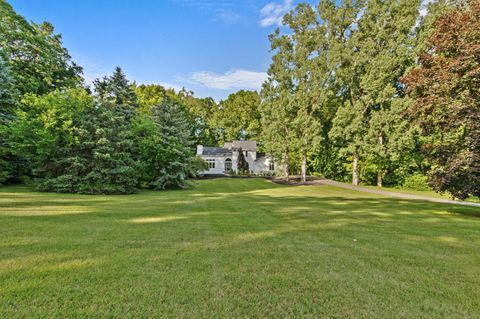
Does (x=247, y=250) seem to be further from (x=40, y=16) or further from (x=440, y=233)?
(x=40, y=16)

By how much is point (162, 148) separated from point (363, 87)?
1826 centimetres

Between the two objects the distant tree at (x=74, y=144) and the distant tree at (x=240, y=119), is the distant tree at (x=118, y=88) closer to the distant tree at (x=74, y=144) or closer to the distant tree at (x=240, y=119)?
the distant tree at (x=74, y=144)

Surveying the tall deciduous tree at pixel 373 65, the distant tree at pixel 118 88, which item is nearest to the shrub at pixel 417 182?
the tall deciduous tree at pixel 373 65

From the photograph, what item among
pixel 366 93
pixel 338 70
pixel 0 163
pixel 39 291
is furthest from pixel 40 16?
pixel 366 93

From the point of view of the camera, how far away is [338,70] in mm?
22750

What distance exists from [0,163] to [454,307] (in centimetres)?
2177

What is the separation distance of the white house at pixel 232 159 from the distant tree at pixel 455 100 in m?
33.0

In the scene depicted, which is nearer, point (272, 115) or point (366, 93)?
point (366, 93)

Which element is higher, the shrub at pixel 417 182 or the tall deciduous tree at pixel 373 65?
the tall deciduous tree at pixel 373 65

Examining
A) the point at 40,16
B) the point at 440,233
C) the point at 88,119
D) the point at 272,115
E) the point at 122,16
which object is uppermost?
the point at 40,16

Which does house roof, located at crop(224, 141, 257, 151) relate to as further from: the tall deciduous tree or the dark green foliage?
the dark green foliage

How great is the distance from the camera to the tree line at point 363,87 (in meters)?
10.7

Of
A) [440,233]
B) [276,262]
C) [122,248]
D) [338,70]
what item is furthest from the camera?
[338,70]

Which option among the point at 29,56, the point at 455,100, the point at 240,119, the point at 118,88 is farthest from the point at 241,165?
the point at 455,100
